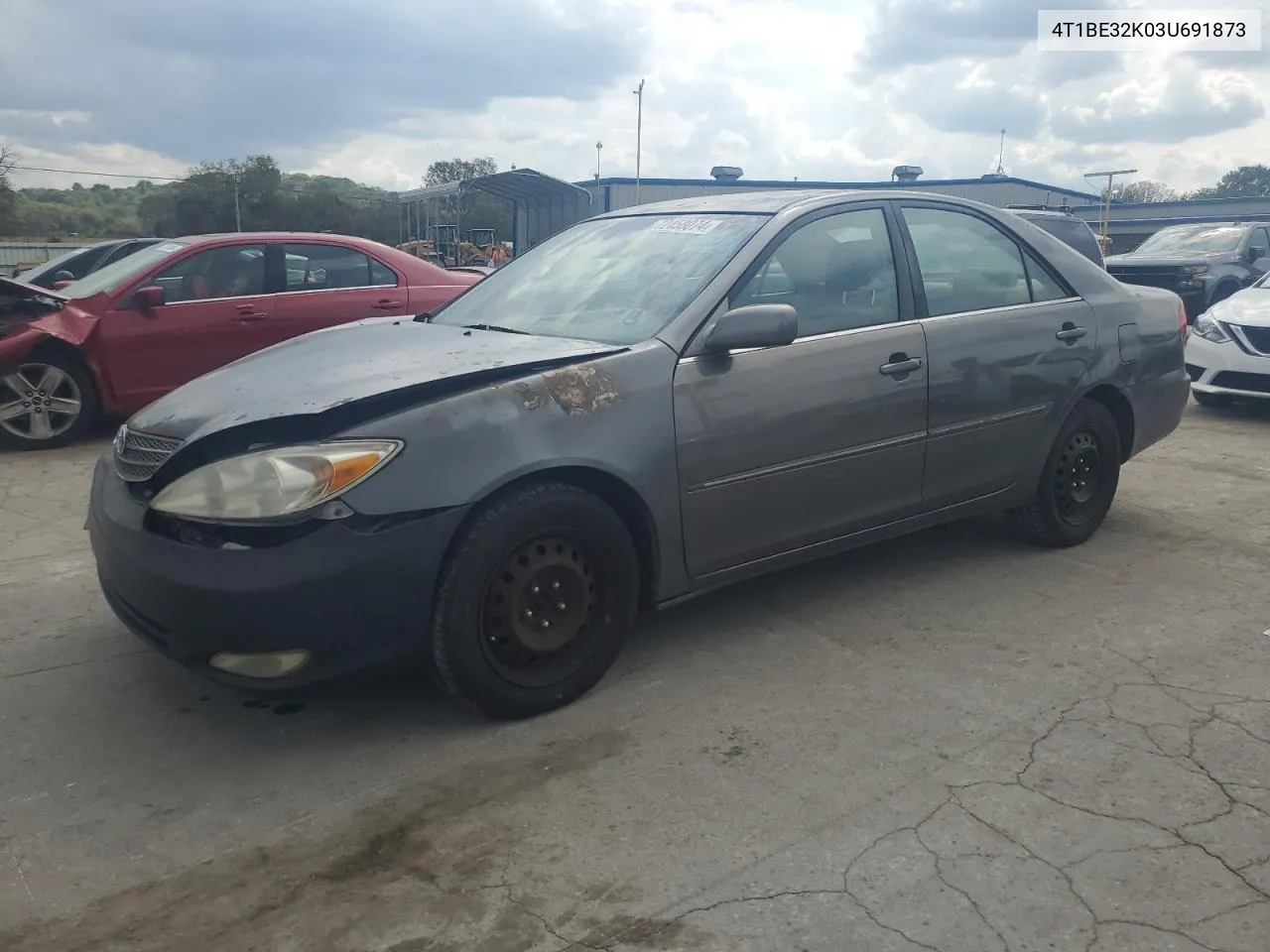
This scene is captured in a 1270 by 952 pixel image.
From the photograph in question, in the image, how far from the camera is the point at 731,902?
2377mm

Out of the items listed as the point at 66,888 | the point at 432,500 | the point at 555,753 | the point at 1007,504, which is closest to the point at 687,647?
the point at 555,753

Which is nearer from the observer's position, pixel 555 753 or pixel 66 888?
pixel 66 888

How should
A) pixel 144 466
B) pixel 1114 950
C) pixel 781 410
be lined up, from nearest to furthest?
1. pixel 1114 950
2. pixel 144 466
3. pixel 781 410

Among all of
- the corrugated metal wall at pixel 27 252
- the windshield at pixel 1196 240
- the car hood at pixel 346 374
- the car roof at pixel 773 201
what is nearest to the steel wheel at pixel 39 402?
the car hood at pixel 346 374

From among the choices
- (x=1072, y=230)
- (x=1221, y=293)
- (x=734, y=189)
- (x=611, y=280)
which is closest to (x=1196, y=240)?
(x=1221, y=293)

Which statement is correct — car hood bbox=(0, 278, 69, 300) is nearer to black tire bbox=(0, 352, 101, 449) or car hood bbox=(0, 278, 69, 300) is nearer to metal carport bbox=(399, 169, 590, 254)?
black tire bbox=(0, 352, 101, 449)

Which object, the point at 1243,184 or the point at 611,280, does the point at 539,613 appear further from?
the point at 1243,184

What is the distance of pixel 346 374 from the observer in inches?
131

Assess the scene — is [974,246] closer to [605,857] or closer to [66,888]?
[605,857]

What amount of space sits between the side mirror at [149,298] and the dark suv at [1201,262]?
11.6 m

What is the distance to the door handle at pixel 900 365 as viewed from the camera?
4.00 metres

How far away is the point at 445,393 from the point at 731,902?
5.23 ft

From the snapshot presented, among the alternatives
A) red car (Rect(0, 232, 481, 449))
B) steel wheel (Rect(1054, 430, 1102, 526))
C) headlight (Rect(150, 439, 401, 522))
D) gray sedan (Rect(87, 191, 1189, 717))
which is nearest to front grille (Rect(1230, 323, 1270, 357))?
gray sedan (Rect(87, 191, 1189, 717))

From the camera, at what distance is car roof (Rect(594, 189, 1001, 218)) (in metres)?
4.09
